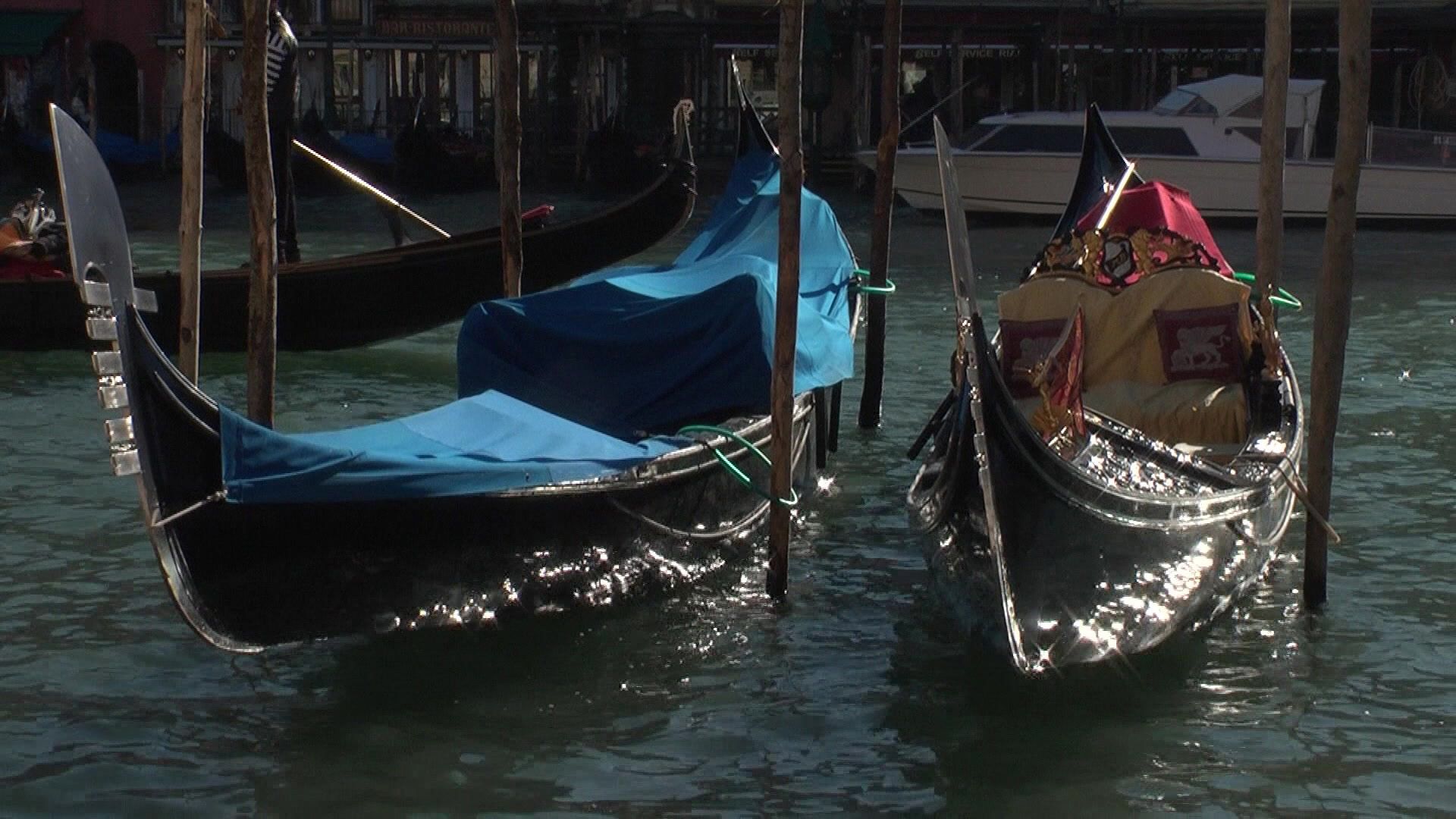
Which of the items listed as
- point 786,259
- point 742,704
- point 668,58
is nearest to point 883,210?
point 786,259

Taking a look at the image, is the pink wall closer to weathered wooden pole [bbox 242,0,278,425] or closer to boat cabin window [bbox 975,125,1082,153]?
boat cabin window [bbox 975,125,1082,153]

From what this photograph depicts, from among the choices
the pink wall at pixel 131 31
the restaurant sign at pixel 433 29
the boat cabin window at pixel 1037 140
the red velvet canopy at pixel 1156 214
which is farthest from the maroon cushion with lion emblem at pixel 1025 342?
the pink wall at pixel 131 31

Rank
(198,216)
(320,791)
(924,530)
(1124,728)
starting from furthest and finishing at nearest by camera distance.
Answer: (198,216)
(924,530)
(1124,728)
(320,791)

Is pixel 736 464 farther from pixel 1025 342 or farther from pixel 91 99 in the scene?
pixel 91 99

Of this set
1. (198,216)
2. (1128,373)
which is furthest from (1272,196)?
(198,216)

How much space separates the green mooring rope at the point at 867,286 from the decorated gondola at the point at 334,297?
1.58 m

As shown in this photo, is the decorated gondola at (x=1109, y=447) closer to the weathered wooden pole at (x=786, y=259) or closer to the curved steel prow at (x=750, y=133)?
the weathered wooden pole at (x=786, y=259)

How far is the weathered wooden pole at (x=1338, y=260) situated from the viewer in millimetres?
4297

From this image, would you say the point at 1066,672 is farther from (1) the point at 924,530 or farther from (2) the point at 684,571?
(2) the point at 684,571

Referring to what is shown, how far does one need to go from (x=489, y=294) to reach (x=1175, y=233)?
352 centimetres

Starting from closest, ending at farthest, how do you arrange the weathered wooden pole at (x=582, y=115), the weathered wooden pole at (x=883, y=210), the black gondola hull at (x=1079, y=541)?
the black gondola hull at (x=1079, y=541), the weathered wooden pole at (x=883, y=210), the weathered wooden pole at (x=582, y=115)

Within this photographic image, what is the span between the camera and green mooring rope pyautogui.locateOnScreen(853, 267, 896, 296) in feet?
21.7

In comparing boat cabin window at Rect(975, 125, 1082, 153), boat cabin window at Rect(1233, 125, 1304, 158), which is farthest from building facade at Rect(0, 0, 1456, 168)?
boat cabin window at Rect(1233, 125, 1304, 158)

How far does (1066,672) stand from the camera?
13.5ft
